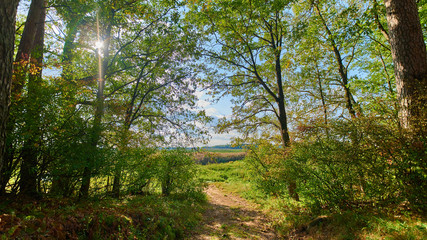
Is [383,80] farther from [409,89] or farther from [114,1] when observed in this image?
[114,1]

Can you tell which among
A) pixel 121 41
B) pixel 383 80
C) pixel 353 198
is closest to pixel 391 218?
pixel 353 198

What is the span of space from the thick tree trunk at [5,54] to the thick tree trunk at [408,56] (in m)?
7.48

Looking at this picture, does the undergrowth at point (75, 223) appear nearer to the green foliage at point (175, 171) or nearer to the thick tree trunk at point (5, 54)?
the thick tree trunk at point (5, 54)

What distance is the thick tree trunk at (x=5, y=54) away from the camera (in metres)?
2.71

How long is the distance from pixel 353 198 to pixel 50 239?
673 cm

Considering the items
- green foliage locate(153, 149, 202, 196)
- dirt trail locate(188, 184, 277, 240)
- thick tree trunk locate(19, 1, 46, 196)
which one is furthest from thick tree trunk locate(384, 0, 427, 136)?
green foliage locate(153, 149, 202, 196)

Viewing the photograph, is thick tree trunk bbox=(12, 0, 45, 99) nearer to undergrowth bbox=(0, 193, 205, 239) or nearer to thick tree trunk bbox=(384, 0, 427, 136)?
undergrowth bbox=(0, 193, 205, 239)

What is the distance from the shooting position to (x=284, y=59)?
1164 centimetres

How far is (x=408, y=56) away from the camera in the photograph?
4.65 metres

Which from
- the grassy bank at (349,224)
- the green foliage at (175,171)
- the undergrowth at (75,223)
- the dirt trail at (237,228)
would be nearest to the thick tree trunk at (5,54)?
the undergrowth at (75,223)

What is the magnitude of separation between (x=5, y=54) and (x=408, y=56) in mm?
8365

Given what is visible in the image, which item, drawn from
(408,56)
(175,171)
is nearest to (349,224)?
(408,56)

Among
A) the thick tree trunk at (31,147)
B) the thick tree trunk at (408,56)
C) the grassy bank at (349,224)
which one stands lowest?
the grassy bank at (349,224)

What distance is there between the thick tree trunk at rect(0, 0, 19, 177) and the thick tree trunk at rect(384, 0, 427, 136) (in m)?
7.48
